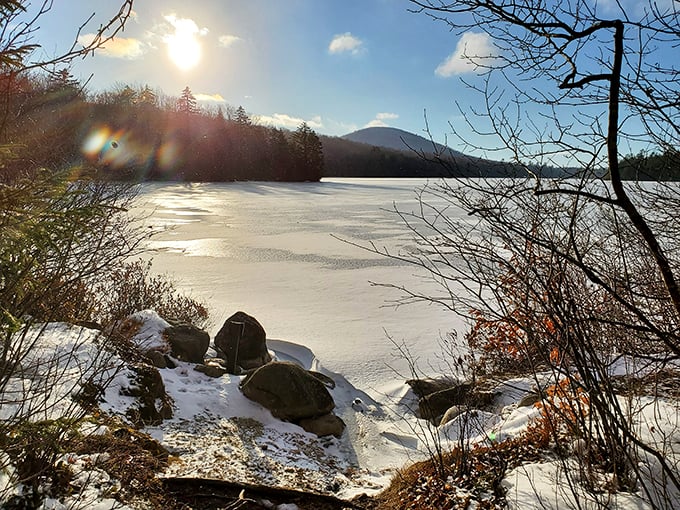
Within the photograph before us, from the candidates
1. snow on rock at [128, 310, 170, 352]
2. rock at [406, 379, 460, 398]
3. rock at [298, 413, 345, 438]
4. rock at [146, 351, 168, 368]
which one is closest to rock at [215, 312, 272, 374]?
snow on rock at [128, 310, 170, 352]

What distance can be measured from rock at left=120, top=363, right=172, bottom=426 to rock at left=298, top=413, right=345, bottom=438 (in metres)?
1.83

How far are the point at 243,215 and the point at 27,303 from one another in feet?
73.7

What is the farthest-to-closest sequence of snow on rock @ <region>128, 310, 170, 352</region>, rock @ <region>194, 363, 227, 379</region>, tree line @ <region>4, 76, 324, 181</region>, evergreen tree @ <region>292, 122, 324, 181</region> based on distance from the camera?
evergreen tree @ <region>292, 122, 324, 181</region>
tree line @ <region>4, 76, 324, 181</region>
rock @ <region>194, 363, 227, 379</region>
snow on rock @ <region>128, 310, 170, 352</region>

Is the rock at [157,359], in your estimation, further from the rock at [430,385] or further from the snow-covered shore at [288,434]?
the rock at [430,385]

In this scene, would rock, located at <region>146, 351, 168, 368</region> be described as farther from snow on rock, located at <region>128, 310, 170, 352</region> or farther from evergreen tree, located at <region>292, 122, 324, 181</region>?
evergreen tree, located at <region>292, 122, 324, 181</region>

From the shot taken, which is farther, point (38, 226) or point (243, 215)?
point (243, 215)

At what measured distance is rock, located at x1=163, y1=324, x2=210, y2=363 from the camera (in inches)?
293

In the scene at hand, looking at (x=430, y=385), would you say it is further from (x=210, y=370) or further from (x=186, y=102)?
(x=186, y=102)

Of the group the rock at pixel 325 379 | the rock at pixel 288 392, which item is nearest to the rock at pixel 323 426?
the rock at pixel 288 392

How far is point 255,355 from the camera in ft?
26.7

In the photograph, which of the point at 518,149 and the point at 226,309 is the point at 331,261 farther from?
the point at 518,149

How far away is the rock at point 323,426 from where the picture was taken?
6191 mm

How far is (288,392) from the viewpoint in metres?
6.35

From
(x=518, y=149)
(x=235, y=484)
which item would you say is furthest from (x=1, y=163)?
(x=235, y=484)
